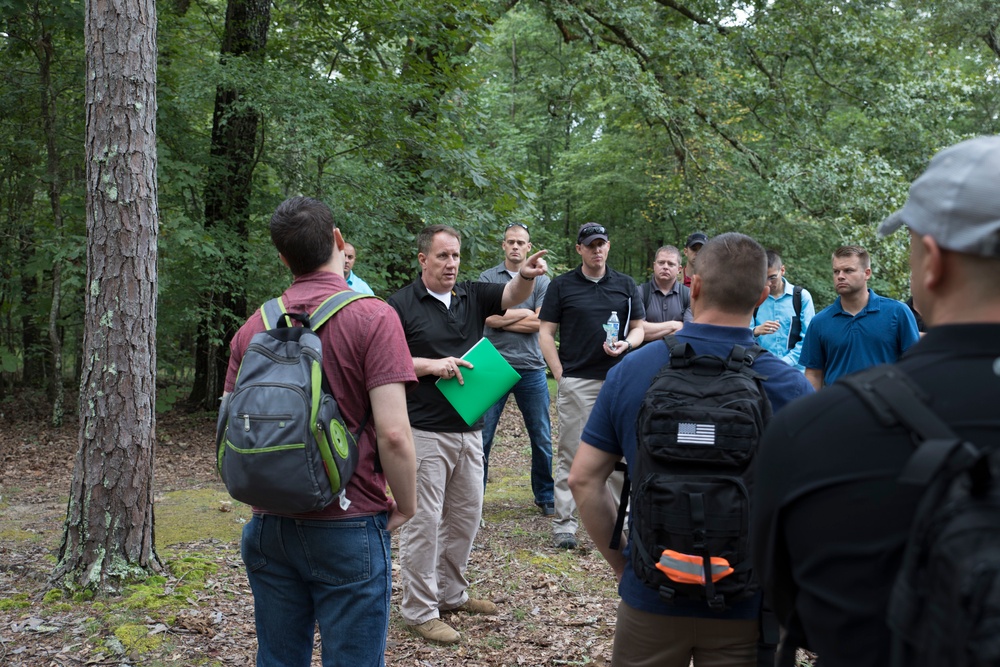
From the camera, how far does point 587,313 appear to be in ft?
21.2

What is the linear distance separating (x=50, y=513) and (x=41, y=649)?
3587 millimetres

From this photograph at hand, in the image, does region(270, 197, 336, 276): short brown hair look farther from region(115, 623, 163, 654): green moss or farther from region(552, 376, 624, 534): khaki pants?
region(552, 376, 624, 534): khaki pants

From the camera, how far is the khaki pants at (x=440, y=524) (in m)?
4.80

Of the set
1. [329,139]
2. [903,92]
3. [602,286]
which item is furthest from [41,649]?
[903,92]

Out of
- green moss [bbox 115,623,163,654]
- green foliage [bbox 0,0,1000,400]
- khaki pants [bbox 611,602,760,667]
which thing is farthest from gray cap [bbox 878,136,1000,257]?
green foliage [bbox 0,0,1000,400]

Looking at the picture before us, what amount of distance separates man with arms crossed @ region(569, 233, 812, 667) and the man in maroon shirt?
0.66 m

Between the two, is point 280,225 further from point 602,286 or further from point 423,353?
point 602,286

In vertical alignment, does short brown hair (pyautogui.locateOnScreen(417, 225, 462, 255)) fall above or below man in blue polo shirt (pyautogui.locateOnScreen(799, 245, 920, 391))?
above

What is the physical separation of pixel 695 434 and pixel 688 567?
1.23 feet

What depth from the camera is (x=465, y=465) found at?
16.6 ft

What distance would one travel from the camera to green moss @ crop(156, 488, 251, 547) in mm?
6523

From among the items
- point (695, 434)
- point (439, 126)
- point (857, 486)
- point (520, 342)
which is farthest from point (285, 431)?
point (439, 126)

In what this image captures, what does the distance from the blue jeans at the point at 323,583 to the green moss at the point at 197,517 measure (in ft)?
12.5

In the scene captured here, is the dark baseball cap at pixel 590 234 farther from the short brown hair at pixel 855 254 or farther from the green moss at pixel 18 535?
the green moss at pixel 18 535
